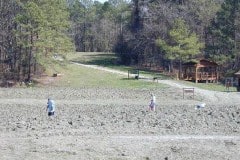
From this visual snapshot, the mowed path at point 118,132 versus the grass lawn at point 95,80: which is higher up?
the grass lawn at point 95,80

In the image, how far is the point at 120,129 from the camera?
28344mm

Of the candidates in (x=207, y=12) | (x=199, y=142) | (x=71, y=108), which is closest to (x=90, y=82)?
(x=71, y=108)

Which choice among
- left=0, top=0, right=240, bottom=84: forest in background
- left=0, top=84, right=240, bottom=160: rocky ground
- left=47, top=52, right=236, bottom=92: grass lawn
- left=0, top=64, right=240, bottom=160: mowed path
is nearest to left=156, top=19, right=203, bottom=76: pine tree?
left=0, top=0, right=240, bottom=84: forest in background

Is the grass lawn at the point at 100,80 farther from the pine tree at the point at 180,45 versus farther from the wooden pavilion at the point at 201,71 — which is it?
the pine tree at the point at 180,45

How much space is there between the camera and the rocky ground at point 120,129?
22734 mm

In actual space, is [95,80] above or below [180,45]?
below

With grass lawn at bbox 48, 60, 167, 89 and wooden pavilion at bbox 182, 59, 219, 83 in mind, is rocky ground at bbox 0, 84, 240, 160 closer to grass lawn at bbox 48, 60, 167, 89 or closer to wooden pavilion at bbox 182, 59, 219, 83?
grass lawn at bbox 48, 60, 167, 89

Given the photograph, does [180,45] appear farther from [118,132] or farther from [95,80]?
[118,132]

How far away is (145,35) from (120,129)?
157 ft

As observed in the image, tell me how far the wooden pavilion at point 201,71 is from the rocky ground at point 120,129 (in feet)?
60.2

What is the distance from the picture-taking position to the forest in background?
5794cm

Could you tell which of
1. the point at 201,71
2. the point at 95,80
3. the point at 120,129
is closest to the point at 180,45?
the point at 201,71

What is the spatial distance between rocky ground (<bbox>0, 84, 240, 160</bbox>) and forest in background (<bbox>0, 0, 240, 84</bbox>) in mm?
13211

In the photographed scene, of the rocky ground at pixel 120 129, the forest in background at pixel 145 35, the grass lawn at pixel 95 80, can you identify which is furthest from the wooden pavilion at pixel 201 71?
the rocky ground at pixel 120 129
